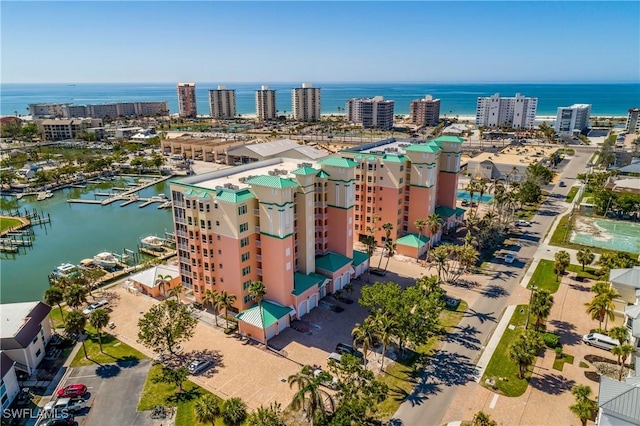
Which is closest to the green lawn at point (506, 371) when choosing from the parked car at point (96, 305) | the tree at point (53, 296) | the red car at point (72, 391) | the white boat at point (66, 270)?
the red car at point (72, 391)

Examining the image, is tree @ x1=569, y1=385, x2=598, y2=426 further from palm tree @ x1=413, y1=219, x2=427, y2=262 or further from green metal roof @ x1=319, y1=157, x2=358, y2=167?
green metal roof @ x1=319, y1=157, x2=358, y2=167

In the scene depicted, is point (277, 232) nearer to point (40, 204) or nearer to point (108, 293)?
point (108, 293)

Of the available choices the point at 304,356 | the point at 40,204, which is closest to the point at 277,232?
the point at 304,356

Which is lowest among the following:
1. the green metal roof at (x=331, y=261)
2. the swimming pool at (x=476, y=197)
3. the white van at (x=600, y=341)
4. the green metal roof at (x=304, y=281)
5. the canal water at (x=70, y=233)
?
the canal water at (x=70, y=233)

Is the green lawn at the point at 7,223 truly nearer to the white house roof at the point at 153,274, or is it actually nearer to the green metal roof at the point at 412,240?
the white house roof at the point at 153,274

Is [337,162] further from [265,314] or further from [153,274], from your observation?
[153,274]
